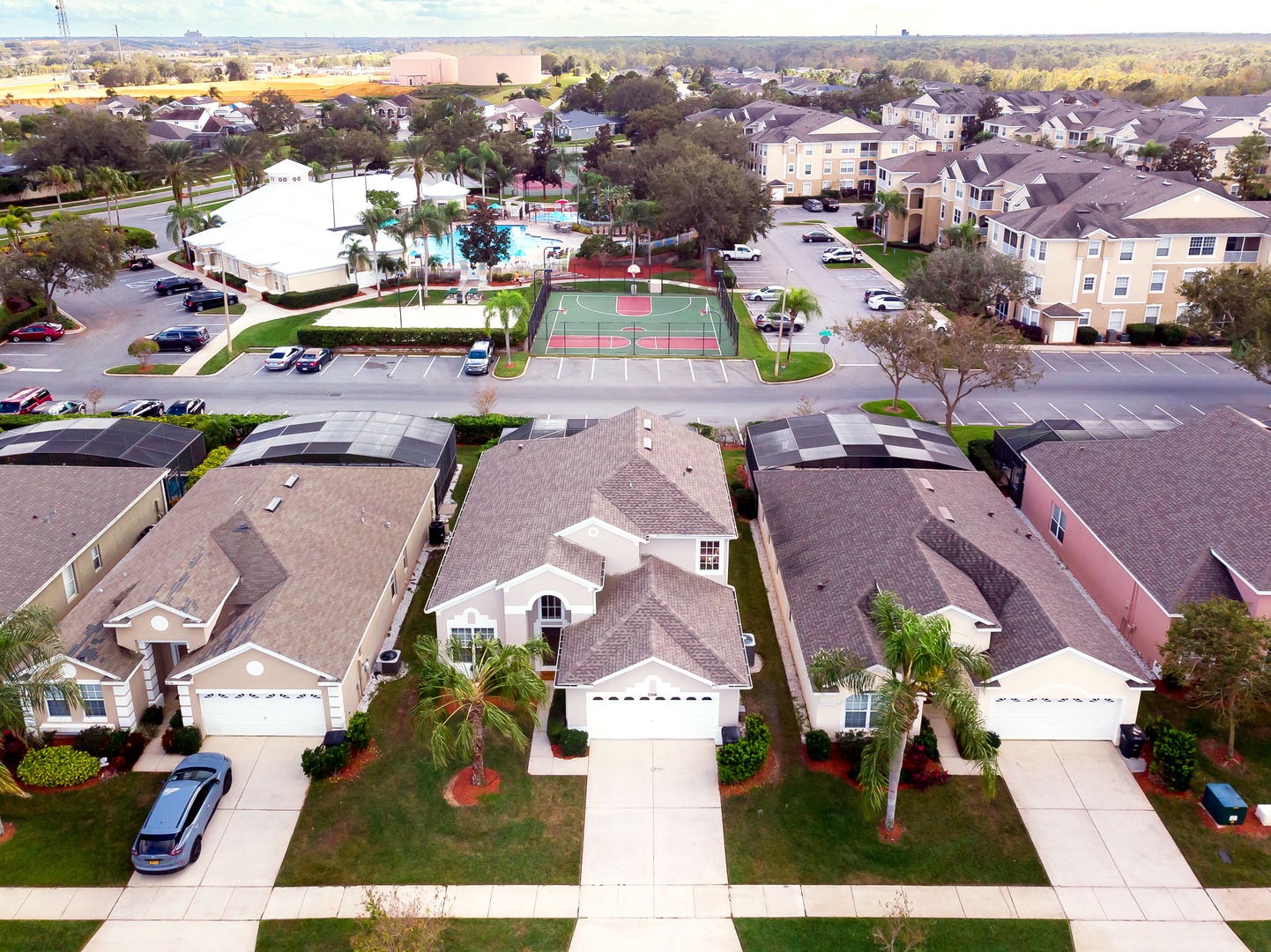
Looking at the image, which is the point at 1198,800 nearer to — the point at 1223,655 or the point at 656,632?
the point at 1223,655

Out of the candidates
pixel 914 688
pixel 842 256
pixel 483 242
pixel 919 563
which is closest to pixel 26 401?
pixel 483 242

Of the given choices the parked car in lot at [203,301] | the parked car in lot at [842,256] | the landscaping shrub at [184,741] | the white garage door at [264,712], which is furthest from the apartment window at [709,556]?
the parked car in lot at [842,256]

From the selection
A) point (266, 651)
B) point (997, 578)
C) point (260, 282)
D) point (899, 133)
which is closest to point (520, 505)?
point (266, 651)

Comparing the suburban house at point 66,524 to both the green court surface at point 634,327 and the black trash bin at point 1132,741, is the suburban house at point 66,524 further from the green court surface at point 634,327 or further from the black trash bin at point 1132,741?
the black trash bin at point 1132,741

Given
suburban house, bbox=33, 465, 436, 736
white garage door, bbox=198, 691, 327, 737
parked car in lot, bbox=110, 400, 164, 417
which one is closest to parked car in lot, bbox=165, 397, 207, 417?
parked car in lot, bbox=110, 400, 164, 417

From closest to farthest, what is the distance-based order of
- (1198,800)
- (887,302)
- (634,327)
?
(1198,800), (634,327), (887,302)
